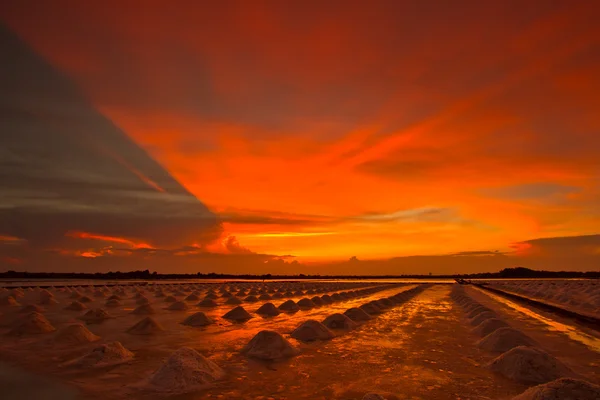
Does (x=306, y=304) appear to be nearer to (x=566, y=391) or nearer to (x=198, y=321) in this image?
(x=198, y=321)

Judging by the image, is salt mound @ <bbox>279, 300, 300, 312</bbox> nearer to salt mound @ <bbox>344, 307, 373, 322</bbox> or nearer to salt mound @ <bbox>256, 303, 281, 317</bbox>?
salt mound @ <bbox>256, 303, 281, 317</bbox>

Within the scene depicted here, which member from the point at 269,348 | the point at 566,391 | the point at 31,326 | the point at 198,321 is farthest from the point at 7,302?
the point at 566,391

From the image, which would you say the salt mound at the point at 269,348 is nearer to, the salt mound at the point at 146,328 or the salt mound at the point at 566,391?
the salt mound at the point at 146,328

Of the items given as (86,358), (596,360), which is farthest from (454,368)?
(86,358)

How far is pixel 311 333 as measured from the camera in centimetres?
1266

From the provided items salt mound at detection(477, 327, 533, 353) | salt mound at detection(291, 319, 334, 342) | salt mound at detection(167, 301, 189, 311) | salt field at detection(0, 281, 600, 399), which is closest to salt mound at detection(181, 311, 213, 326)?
salt field at detection(0, 281, 600, 399)

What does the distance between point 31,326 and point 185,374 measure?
31.5ft

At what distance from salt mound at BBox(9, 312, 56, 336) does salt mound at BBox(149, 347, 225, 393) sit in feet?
28.5

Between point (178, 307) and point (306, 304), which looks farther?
point (306, 304)

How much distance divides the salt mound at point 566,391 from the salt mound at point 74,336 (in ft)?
38.6

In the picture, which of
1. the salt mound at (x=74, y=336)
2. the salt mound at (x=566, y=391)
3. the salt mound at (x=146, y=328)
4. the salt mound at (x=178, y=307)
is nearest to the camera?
the salt mound at (x=566, y=391)

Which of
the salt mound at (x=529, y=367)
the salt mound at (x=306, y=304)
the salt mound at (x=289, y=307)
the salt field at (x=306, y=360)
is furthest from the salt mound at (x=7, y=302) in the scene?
the salt mound at (x=529, y=367)

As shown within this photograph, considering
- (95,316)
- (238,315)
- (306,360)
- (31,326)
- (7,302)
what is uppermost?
(7,302)

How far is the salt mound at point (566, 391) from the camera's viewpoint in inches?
231
